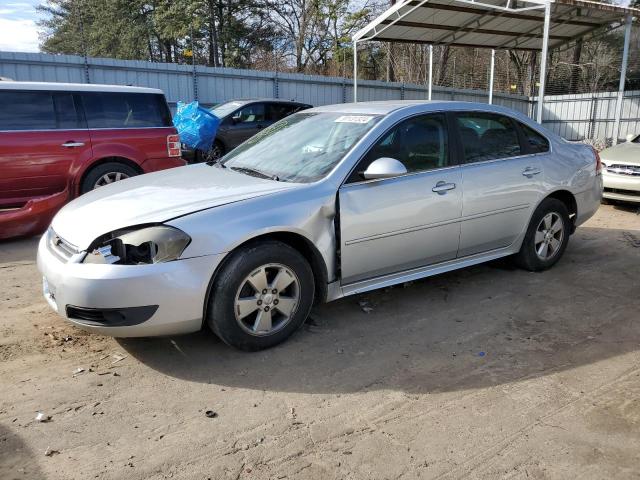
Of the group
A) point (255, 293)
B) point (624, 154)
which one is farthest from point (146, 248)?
point (624, 154)

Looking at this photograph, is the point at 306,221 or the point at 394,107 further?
the point at 394,107

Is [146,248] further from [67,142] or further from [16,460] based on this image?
[67,142]

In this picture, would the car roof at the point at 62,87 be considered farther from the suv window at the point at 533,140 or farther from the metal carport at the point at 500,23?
the metal carport at the point at 500,23

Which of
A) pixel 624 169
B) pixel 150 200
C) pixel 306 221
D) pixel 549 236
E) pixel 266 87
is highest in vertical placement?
pixel 266 87

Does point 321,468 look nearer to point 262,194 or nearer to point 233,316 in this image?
point 233,316

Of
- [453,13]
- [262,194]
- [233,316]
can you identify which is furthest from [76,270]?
[453,13]

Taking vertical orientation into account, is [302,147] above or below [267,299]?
above

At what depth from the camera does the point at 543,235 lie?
5.09m

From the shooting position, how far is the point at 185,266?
3.09 m

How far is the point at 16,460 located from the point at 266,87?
15.7m

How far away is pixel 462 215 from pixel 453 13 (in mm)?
10790

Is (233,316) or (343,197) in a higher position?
(343,197)

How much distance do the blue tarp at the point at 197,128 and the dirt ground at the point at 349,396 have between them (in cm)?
741

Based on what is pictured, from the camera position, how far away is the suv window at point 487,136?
4.46 m
